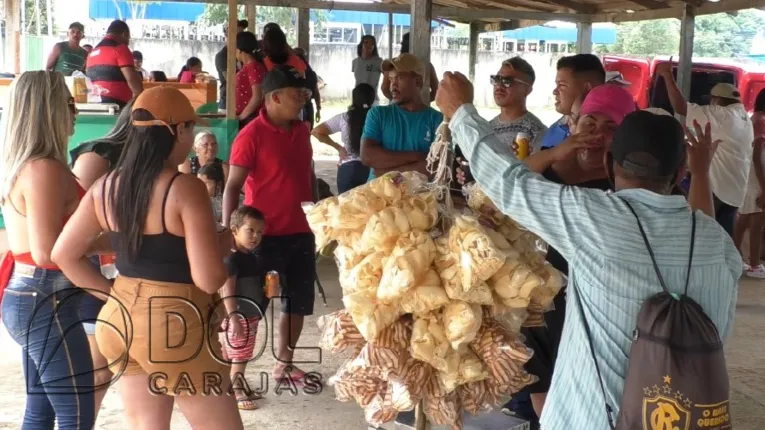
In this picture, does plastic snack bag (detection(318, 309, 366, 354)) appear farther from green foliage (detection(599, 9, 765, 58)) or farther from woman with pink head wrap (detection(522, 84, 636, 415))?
green foliage (detection(599, 9, 765, 58))

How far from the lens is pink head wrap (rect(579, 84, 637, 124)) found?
3.31m

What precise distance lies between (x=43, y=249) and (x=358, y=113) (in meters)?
4.82

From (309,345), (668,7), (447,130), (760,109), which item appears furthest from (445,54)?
(447,130)

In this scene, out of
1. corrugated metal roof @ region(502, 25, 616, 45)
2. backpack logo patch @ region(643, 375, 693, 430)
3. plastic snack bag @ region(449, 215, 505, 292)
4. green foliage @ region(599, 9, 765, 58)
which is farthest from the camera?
green foliage @ region(599, 9, 765, 58)

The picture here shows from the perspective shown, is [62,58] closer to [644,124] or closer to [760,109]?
[760,109]

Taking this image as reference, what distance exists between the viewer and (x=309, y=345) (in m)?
5.95

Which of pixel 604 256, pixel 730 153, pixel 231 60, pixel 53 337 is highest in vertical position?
pixel 231 60

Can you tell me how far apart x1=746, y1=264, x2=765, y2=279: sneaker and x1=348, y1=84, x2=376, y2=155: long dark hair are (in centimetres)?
397

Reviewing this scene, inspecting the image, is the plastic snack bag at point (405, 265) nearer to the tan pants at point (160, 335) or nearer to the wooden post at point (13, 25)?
the tan pants at point (160, 335)

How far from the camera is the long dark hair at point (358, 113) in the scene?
7.73 meters

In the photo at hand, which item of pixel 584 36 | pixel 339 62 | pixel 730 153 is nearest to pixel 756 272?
pixel 730 153

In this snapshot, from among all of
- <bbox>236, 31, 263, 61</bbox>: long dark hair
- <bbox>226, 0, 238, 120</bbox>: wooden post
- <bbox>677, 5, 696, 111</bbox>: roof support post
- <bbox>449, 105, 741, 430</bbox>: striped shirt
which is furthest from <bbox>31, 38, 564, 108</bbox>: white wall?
<bbox>449, 105, 741, 430</bbox>: striped shirt

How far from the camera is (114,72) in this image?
836 centimetres

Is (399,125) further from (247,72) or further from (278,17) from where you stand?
(278,17)
